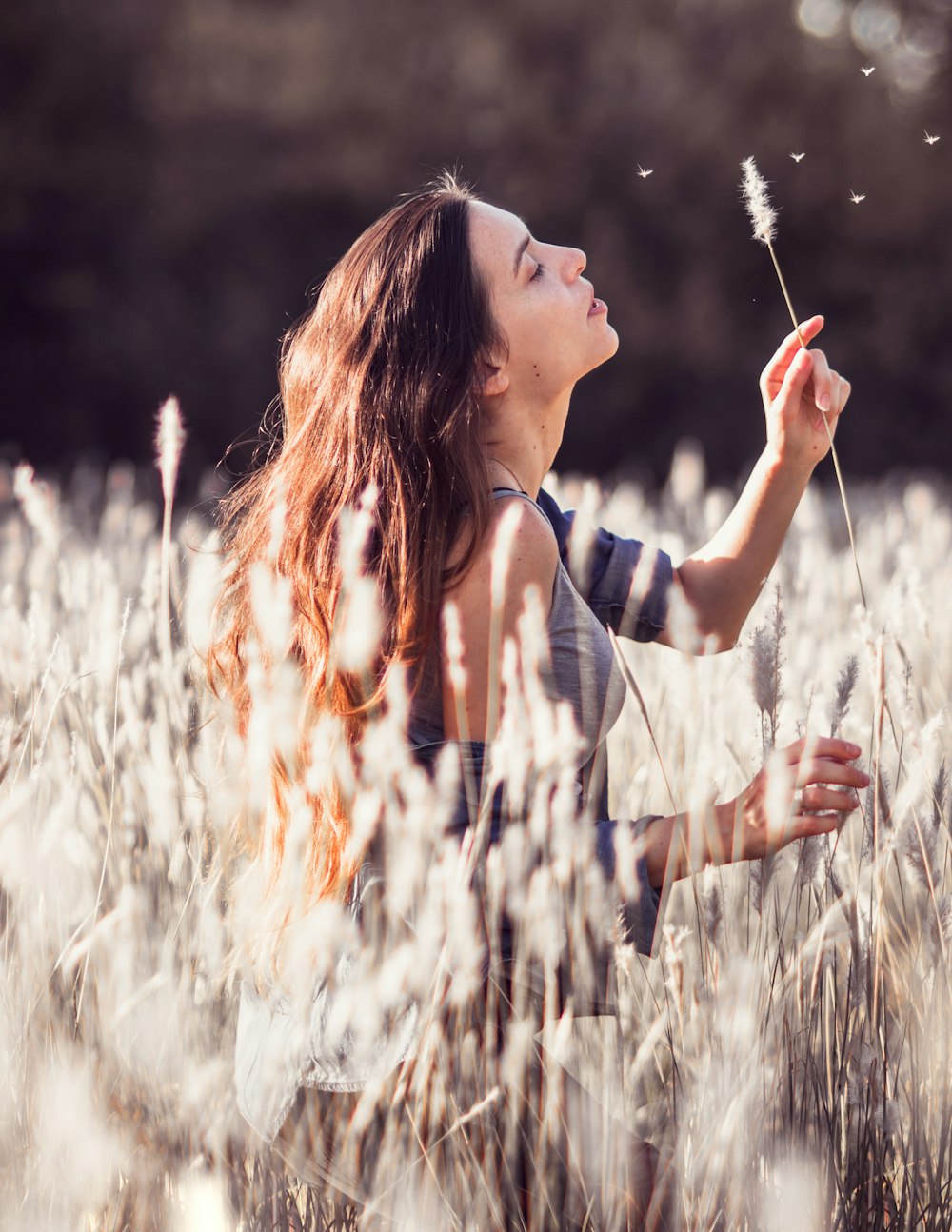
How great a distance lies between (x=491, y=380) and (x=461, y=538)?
0.22 m

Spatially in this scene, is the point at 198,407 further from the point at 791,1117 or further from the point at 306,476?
the point at 791,1117

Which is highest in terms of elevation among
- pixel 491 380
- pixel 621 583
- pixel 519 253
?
pixel 519 253

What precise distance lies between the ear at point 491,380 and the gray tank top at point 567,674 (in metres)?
0.13

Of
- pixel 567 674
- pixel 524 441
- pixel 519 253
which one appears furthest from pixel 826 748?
pixel 519 253

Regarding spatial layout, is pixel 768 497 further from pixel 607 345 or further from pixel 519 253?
pixel 519 253

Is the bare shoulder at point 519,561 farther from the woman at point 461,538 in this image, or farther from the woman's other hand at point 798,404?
the woman's other hand at point 798,404

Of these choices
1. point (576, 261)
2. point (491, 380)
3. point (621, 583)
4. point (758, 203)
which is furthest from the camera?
point (621, 583)

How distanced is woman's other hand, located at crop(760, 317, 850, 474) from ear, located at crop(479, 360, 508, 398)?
294mm

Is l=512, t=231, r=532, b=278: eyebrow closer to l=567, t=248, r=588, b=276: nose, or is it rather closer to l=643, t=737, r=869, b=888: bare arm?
l=567, t=248, r=588, b=276: nose

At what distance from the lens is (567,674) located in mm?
1311

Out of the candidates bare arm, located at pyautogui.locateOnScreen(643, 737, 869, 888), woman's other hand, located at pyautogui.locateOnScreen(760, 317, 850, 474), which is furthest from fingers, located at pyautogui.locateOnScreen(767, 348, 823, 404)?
bare arm, located at pyautogui.locateOnScreen(643, 737, 869, 888)

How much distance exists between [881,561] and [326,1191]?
2.50m

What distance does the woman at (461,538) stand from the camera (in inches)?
45.3

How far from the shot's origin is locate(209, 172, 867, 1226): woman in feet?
3.77
